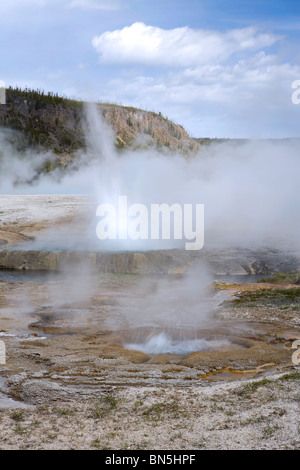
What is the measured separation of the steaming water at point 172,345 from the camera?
294 inches

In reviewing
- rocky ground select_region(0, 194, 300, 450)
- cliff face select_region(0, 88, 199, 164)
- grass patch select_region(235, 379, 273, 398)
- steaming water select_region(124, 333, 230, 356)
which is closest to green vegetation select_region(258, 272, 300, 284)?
rocky ground select_region(0, 194, 300, 450)

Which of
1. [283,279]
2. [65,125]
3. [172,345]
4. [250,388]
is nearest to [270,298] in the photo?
[283,279]

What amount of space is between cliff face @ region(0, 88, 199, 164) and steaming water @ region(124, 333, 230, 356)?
33.7 meters

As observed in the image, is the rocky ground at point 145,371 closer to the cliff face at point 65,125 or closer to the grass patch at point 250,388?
the grass patch at point 250,388

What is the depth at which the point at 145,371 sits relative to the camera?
649 centimetres

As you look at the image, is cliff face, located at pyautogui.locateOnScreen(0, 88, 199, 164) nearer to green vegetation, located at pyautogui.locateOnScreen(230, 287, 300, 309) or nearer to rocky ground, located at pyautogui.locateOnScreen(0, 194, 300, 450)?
green vegetation, located at pyautogui.locateOnScreen(230, 287, 300, 309)

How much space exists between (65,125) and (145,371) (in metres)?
40.3

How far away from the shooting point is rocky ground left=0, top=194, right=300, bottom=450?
4758 millimetres

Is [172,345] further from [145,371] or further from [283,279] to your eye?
[283,279]

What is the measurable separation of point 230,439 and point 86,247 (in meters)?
11.4

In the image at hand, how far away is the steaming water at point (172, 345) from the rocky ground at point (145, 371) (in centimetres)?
10

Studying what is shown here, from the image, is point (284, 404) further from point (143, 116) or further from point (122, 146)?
point (143, 116)

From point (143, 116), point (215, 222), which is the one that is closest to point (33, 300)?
point (215, 222)

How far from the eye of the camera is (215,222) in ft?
64.5
